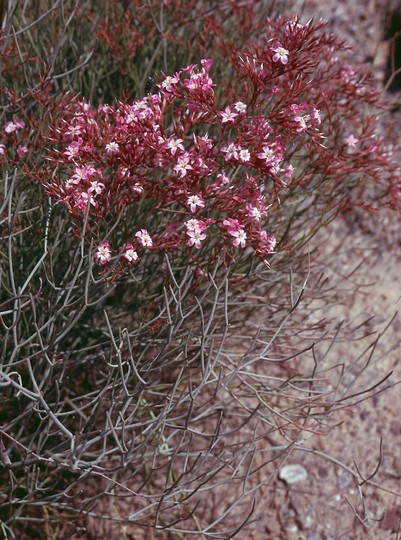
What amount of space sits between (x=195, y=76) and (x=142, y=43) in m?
0.92

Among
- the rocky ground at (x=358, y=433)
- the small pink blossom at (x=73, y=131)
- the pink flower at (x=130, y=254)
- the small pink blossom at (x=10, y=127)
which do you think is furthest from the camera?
the rocky ground at (x=358, y=433)

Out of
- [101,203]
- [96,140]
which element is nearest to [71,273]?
[101,203]

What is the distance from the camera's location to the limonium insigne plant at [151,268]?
232cm

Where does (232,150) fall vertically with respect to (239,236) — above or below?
above

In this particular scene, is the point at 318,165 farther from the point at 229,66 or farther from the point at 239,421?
the point at 239,421

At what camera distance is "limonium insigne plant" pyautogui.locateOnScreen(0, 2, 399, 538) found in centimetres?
232

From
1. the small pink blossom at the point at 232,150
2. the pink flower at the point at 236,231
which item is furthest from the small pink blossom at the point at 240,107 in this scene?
the pink flower at the point at 236,231

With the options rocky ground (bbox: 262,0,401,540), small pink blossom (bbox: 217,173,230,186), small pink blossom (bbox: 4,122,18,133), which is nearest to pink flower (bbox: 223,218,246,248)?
small pink blossom (bbox: 217,173,230,186)

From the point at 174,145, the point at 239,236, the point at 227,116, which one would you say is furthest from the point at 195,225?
the point at 227,116

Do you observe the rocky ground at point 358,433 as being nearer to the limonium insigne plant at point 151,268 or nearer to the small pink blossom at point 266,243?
the limonium insigne plant at point 151,268

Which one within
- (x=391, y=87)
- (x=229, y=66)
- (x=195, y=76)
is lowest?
(x=391, y=87)

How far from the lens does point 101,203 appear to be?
2441 millimetres

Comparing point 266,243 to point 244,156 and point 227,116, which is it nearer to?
point 244,156

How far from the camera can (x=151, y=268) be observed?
285 centimetres
